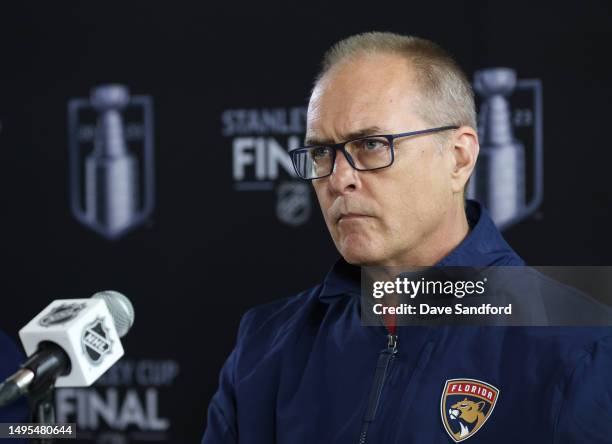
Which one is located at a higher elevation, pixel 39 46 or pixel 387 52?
pixel 39 46

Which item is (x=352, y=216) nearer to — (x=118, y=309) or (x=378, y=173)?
(x=378, y=173)

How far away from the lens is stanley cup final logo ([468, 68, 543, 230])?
2.28 meters

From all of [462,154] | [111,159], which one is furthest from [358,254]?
[111,159]

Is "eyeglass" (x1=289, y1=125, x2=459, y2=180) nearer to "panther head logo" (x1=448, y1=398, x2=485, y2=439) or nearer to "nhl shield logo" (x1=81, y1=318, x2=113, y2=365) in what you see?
"panther head logo" (x1=448, y1=398, x2=485, y2=439)

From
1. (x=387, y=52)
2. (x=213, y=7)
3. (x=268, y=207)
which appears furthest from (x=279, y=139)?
(x=387, y=52)

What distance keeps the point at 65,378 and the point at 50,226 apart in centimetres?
194

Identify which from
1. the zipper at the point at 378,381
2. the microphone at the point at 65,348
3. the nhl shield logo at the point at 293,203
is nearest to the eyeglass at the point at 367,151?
the zipper at the point at 378,381

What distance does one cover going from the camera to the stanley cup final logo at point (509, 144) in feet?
7.49

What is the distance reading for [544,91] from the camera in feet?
7.47

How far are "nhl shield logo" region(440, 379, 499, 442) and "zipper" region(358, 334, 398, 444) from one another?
0.11 m

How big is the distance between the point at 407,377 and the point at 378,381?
0.05 metres

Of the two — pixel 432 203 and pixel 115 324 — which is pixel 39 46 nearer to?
pixel 432 203

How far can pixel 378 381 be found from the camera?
131 centimetres

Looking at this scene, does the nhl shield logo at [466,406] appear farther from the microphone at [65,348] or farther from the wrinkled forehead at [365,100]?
the microphone at [65,348]
